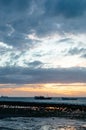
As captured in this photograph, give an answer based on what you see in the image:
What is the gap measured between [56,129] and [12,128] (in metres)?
5.61

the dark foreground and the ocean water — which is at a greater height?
the dark foreground

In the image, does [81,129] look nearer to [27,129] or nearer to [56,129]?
[56,129]

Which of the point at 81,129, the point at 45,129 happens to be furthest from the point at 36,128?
the point at 81,129

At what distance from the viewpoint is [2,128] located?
1628 inches

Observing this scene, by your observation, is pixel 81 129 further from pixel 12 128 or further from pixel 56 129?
pixel 12 128

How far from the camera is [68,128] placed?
4194 centimetres

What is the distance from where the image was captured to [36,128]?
137 ft

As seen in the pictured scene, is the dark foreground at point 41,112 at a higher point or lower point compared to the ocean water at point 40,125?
higher

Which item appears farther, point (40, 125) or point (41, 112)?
point (41, 112)

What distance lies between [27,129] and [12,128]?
2.28 meters

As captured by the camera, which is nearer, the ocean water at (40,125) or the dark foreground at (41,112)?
the ocean water at (40,125)

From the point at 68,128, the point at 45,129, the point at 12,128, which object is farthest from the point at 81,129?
the point at 12,128

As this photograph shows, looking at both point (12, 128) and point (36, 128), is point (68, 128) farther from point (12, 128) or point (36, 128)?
point (12, 128)

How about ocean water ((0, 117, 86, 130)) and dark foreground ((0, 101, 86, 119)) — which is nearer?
ocean water ((0, 117, 86, 130))
